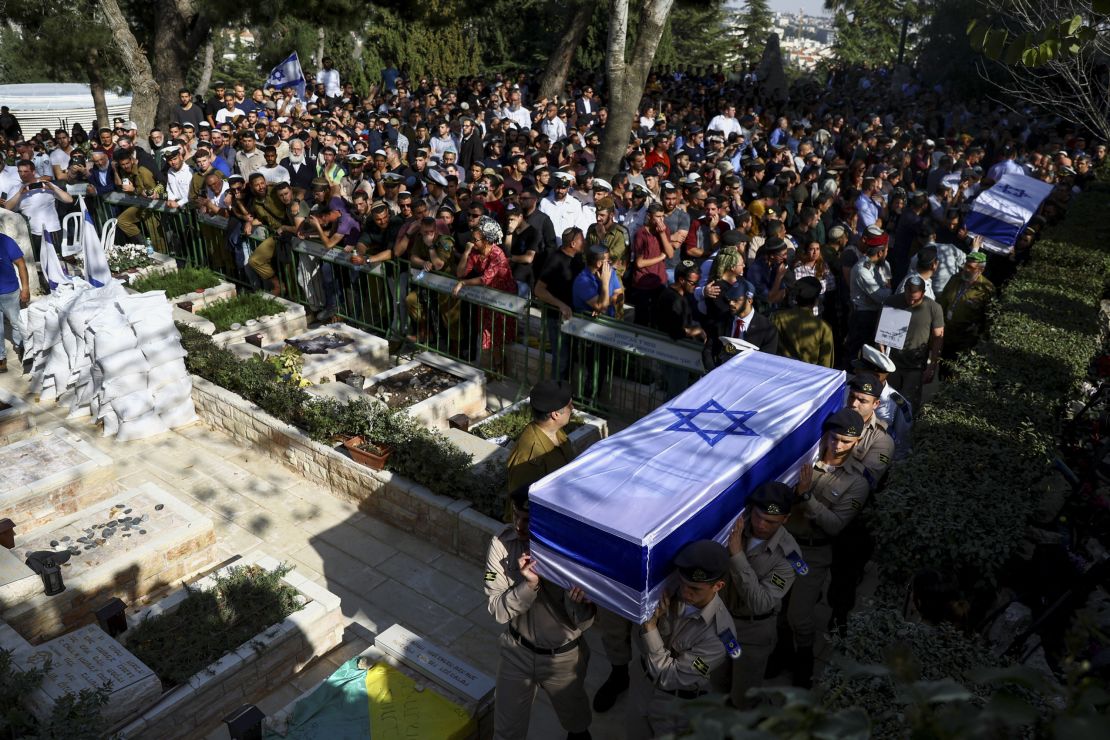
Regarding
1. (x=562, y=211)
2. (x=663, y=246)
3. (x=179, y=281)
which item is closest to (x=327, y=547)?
(x=663, y=246)

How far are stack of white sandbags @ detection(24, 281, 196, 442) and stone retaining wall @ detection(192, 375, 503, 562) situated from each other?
13.1 inches

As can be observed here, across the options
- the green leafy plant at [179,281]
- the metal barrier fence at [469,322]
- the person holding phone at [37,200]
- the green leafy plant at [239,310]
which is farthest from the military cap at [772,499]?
the person holding phone at [37,200]

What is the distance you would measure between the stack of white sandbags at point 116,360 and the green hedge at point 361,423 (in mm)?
407

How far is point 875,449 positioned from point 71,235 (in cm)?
1095

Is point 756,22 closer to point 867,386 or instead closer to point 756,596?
point 867,386

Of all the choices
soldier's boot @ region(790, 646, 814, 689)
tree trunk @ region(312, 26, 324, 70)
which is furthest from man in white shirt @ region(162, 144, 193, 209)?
tree trunk @ region(312, 26, 324, 70)

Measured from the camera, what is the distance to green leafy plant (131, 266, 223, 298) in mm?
10031

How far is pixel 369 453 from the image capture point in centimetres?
679

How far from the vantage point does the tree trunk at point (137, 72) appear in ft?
57.3

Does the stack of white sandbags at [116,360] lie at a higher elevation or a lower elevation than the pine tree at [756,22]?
lower

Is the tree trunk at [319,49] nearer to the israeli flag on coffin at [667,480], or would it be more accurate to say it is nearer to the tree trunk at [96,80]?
the tree trunk at [96,80]

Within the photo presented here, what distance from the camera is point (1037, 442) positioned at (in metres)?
5.36

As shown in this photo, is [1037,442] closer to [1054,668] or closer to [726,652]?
[1054,668]

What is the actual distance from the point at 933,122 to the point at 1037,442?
686 inches
